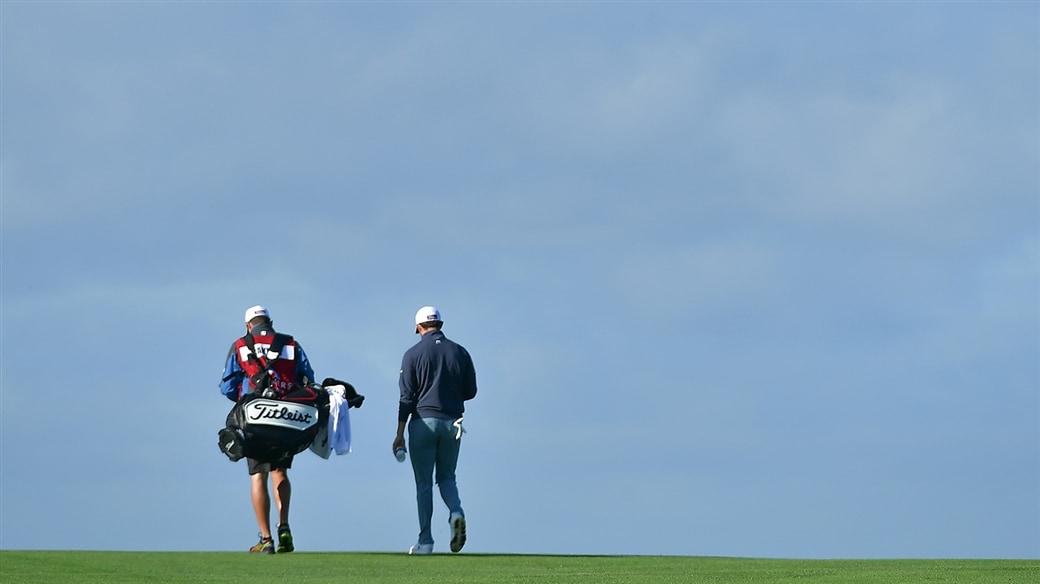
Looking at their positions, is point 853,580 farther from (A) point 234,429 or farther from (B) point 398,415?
(A) point 234,429

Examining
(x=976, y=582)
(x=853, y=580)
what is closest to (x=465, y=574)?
(x=853, y=580)

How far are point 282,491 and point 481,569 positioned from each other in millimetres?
3940

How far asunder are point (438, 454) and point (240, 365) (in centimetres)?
240

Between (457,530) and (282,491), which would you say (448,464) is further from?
(282,491)

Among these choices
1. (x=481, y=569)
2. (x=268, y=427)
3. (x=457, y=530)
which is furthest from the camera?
(x=268, y=427)

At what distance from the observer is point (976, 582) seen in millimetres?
10070

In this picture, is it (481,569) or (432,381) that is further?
(432,381)

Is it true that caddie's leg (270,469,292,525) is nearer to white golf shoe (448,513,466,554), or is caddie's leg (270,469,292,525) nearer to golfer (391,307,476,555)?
golfer (391,307,476,555)

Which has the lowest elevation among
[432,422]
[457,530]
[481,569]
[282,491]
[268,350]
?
[481,569]

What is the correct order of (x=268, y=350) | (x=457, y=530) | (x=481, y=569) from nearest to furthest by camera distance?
(x=481, y=569), (x=457, y=530), (x=268, y=350)

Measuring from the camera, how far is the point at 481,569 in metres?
12.5

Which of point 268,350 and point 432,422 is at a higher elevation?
point 268,350

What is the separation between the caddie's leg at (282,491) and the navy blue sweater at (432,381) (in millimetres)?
1418

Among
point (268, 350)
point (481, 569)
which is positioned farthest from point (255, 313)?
point (481, 569)
